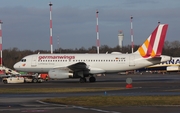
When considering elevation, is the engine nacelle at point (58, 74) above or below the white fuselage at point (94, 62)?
below

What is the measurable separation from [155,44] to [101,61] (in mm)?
7178

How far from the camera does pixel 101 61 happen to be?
56281 millimetres

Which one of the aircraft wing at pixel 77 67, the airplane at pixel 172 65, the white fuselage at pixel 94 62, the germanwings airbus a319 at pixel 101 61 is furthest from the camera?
the airplane at pixel 172 65

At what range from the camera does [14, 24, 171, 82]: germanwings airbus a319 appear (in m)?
55.1

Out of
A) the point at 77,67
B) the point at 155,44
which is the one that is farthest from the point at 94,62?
the point at 155,44

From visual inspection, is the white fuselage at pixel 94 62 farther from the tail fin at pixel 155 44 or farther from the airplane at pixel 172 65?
the airplane at pixel 172 65

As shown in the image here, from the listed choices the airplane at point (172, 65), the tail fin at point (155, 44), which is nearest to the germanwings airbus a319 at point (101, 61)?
the tail fin at point (155, 44)

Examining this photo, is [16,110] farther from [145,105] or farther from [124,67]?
[124,67]

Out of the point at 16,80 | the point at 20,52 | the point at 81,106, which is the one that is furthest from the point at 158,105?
the point at 20,52

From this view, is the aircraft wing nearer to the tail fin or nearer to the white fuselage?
the white fuselage

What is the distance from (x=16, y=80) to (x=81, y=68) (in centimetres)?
921

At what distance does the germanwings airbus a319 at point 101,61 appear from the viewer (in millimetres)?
55125

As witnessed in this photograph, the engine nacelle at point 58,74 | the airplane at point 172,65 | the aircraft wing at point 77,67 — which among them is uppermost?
the airplane at point 172,65

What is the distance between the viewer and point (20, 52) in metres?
131
